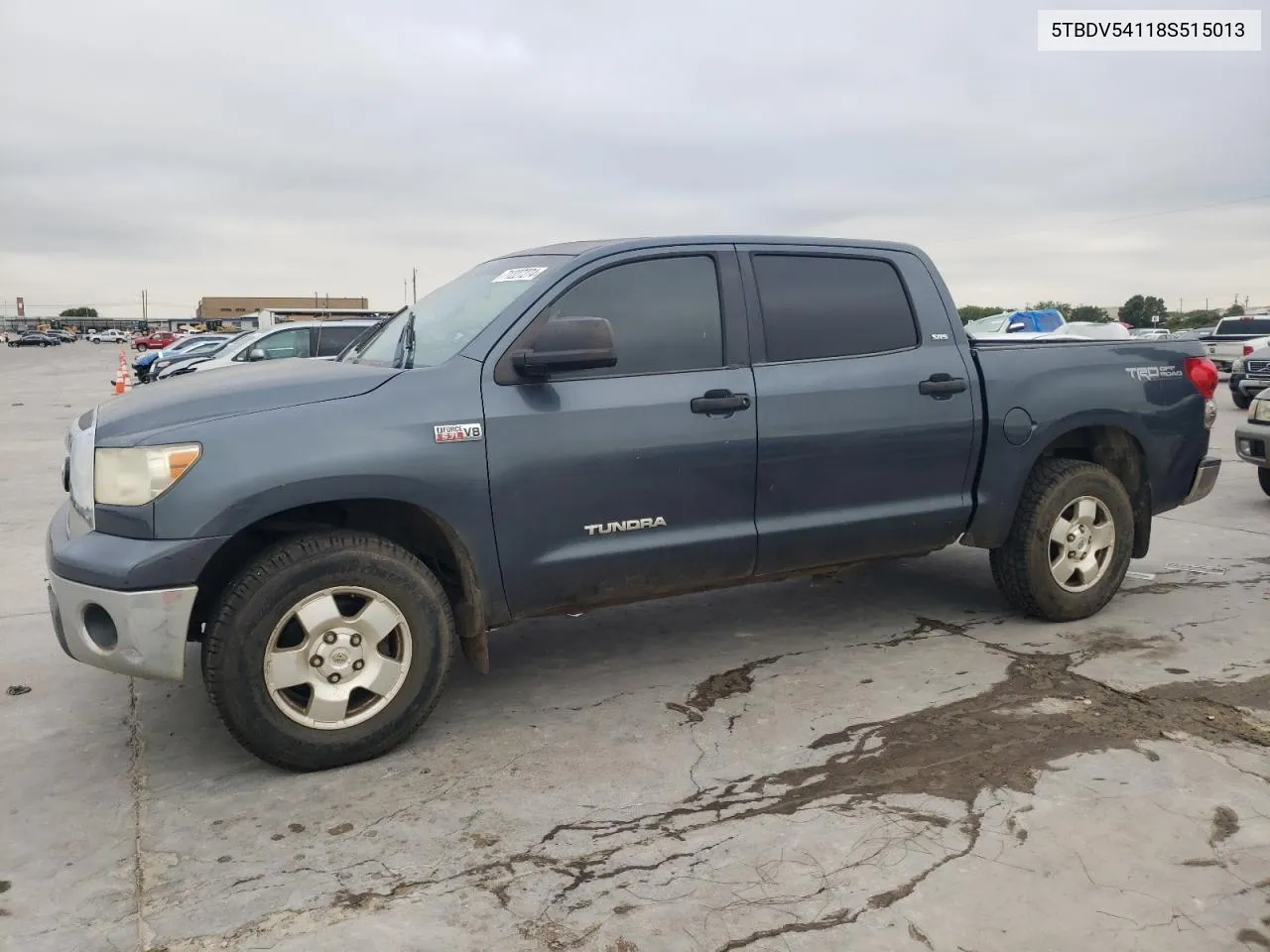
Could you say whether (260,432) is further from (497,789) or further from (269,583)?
(497,789)

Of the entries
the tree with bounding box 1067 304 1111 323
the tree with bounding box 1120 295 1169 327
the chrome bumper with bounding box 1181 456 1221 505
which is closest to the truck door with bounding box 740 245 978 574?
the chrome bumper with bounding box 1181 456 1221 505

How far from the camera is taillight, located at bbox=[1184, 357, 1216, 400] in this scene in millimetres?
5535

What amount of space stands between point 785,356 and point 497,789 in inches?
84.0

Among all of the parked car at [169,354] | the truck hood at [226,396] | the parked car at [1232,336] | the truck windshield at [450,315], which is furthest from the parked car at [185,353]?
the truck hood at [226,396]

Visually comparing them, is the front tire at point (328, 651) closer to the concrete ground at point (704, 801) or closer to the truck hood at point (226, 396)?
the concrete ground at point (704, 801)

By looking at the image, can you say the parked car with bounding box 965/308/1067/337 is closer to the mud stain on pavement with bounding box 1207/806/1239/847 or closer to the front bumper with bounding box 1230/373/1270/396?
the front bumper with bounding box 1230/373/1270/396

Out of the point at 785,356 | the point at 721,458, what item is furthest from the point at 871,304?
the point at 721,458

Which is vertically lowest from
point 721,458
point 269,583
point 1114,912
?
point 1114,912

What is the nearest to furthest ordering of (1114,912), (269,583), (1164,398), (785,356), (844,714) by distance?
(1114,912) < (269,583) < (844,714) < (785,356) < (1164,398)

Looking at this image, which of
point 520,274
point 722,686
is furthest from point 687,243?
point 722,686

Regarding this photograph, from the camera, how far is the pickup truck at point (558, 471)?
3496mm

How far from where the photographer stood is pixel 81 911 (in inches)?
112

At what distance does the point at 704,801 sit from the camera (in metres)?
3.38

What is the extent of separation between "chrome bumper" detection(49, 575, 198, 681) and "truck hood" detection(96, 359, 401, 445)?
0.51 meters
